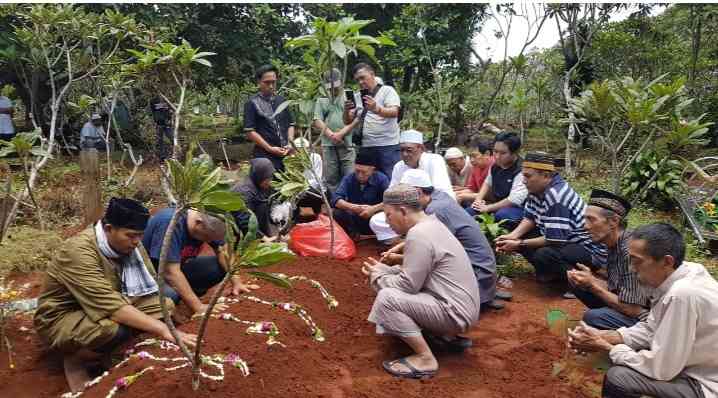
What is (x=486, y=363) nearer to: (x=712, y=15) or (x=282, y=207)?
(x=282, y=207)

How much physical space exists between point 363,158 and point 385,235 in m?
0.75

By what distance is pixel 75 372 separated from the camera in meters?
2.91

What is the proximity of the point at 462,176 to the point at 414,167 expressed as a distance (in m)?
1.49

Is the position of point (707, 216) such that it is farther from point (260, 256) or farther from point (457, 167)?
point (260, 256)

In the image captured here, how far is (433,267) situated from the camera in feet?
9.68

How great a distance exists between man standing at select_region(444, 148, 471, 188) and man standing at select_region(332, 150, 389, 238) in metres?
1.18

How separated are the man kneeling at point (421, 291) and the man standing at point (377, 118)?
2142mm

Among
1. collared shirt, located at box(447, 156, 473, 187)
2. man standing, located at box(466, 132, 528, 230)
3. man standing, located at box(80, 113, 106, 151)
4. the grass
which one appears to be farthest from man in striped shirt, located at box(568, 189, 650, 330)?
man standing, located at box(80, 113, 106, 151)

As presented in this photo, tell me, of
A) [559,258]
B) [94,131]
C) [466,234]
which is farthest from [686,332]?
[94,131]

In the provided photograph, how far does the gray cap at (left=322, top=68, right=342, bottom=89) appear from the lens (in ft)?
13.1

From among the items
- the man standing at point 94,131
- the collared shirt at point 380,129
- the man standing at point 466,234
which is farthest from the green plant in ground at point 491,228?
the man standing at point 94,131

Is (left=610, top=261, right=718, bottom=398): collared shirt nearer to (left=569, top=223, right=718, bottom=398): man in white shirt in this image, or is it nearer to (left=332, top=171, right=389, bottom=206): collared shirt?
(left=569, top=223, right=718, bottom=398): man in white shirt

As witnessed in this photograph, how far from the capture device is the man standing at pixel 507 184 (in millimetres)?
4703

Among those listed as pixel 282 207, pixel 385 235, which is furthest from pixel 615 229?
pixel 282 207
